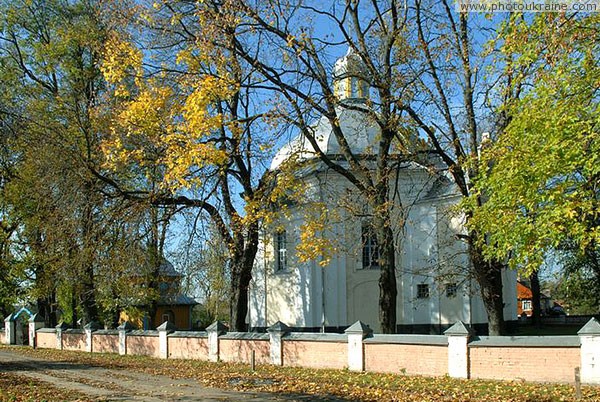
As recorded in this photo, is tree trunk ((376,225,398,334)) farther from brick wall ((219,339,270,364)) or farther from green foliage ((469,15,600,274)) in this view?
green foliage ((469,15,600,274))

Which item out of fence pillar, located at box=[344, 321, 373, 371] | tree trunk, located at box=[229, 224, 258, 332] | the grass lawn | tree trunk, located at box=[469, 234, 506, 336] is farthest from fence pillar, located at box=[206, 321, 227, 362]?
tree trunk, located at box=[469, 234, 506, 336]

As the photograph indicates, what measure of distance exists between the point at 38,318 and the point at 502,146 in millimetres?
31877

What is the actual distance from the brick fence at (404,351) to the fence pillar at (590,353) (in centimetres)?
2

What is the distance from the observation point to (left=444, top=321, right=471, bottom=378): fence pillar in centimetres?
1639

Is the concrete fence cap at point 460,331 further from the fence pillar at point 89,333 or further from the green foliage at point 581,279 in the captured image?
the fence pillar at point 89,333

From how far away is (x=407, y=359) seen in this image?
17.8 meters

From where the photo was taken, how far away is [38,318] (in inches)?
1555

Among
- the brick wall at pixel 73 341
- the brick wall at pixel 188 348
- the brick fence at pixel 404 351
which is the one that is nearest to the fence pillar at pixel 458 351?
the brick fence at pixel 404 351

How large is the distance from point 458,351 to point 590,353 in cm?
317

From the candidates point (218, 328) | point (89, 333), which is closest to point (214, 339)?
point (218, 328)

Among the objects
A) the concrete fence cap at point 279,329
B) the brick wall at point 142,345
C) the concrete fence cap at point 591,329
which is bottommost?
the brick wall at point 142,345

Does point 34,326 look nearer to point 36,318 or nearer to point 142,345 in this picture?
point 36,318

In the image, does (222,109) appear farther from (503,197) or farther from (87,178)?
(503,197)

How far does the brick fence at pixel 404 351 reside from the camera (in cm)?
1471
